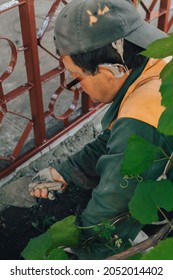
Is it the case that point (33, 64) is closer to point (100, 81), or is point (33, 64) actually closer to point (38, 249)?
point (100, 81)

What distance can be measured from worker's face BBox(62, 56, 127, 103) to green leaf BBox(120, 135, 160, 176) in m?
0.78

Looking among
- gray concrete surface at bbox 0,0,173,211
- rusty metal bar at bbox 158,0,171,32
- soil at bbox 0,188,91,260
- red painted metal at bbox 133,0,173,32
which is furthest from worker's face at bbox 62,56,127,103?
rusty metal bar at bbox 158,0,171,32

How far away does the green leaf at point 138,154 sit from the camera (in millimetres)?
1253

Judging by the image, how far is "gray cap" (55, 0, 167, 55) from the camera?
1.93m

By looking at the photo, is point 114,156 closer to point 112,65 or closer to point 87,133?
point 112,65

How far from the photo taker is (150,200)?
1.29 m

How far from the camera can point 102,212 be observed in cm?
202

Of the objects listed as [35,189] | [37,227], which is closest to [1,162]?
[37,227]

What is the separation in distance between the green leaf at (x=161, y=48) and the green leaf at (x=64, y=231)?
32.0 inches

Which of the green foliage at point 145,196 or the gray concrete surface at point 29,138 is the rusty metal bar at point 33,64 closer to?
the gray concrete surface at point 29,138

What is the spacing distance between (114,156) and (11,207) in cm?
163

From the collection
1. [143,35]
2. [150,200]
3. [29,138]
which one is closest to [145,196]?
[150,200]

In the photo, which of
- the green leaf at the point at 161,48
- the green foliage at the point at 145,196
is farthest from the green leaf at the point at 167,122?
the green leaf at the point at 161,48

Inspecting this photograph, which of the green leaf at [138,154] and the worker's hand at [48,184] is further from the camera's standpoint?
the worker's hand at [48,184]
